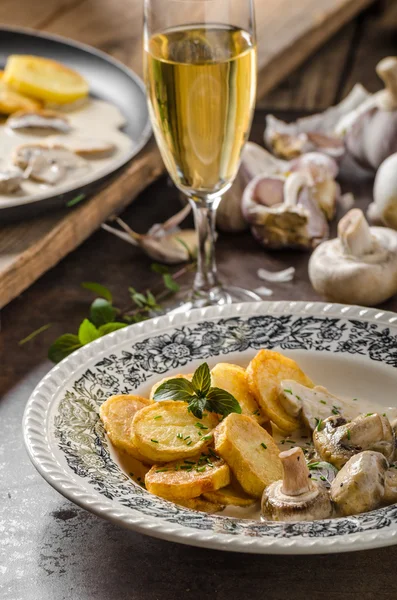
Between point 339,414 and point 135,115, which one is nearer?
point 339,414

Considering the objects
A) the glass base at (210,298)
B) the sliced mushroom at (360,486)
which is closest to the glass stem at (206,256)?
the glass base at (210,298)

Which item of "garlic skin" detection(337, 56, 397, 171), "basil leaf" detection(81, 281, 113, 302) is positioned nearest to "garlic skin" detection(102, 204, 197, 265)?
"basil leaf" detection(81, 281, 113, 302)

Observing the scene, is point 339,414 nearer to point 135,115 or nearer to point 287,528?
point 287,528

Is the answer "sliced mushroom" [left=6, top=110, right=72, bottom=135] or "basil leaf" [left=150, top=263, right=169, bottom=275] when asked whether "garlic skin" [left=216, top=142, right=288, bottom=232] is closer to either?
"basil leaf" [left=150, top=263, right=169, bottom=275]

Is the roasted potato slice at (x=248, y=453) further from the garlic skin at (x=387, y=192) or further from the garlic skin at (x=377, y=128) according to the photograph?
the garlic skin at (x=377, y=128)

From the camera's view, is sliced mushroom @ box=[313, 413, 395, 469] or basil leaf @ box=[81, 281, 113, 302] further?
basil leaf @ box=[81, 281, 113, 302]

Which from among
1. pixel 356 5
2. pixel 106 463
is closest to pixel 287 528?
pixel 106 463

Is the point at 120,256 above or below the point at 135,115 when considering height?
below
